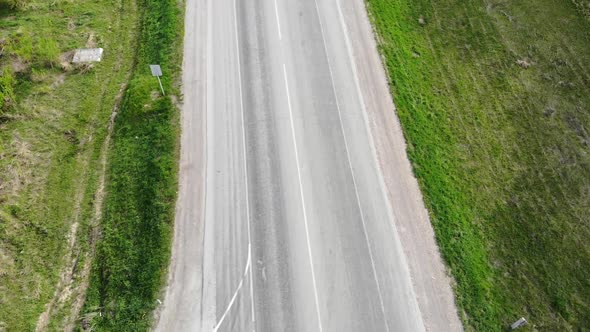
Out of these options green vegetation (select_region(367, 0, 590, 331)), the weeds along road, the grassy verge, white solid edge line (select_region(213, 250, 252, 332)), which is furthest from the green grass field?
green vegetation (select_region(367, 0, 590, 331))

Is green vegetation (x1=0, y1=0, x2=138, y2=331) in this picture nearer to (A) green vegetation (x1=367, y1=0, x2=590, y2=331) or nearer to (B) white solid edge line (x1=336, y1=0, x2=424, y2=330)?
(B) white solid edge line (x1=336, y1=0, x2=424, y2=330)

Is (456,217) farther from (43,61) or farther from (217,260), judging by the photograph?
(43,61)

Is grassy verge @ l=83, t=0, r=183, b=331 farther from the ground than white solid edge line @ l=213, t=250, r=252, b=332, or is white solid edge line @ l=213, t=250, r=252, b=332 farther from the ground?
grassy verge @ l=83, t=0, r=183, b=331

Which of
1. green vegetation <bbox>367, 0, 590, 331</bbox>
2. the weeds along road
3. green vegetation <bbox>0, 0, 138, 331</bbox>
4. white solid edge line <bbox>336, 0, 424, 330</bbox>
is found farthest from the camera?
white solid edge line <bbox>336, 0, 424, 330</bbox>

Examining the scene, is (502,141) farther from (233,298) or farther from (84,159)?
(84,159)

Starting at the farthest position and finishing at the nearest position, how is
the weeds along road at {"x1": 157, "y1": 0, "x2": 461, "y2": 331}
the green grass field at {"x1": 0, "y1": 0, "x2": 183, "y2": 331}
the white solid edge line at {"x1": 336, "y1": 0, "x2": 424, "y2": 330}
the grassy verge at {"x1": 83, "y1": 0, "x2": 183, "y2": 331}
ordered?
the white solid edge line at {"x1": 336, "y1": 0, "x2": 424, "y2": 330}
the green grass field at {"x1": 0, "y1": 0, "x2": 183, "y2": 331}
the weeds along road at {"x1": 157, "y1": 0, "x2": 461, "y2": 331}
the grassy verge at {"x1": 83, "y1": 0, "x2": 183, "y2": 331}

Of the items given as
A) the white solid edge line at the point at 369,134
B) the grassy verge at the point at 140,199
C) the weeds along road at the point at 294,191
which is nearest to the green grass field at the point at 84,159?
the grassy verge at the point at 140,199

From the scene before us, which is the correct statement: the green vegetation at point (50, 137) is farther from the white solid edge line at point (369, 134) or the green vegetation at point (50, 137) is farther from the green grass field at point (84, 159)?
the white solid edge line at point (369, 134)
